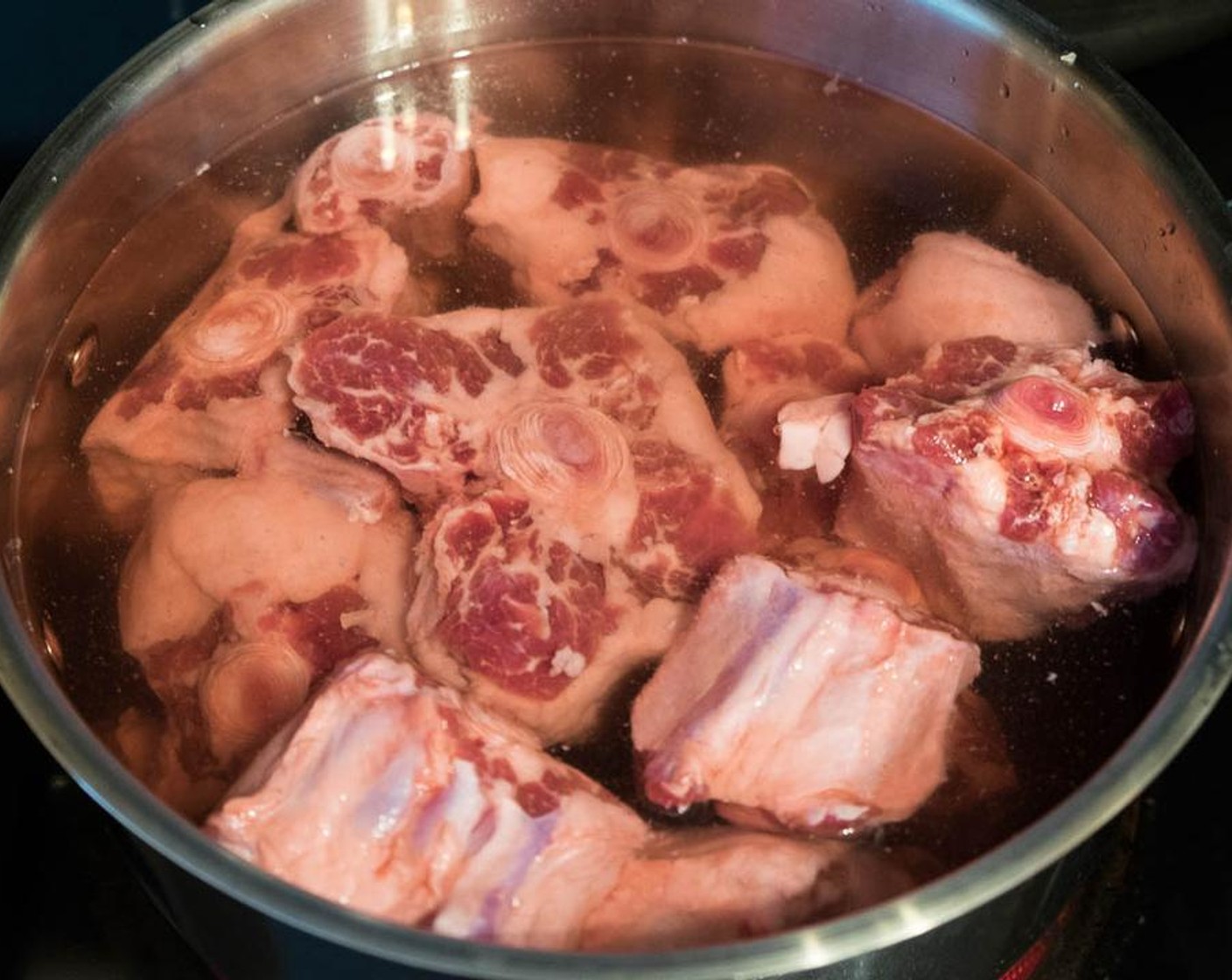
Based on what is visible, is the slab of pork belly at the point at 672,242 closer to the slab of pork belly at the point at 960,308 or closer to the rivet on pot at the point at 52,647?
the slab of pork belly at the point at 960,308

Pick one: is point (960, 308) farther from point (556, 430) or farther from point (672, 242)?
point (556, 430)

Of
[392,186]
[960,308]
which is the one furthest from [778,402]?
[392,186]

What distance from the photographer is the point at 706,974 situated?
91 cm

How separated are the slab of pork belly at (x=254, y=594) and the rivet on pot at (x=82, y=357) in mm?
222

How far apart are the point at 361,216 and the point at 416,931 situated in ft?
3.38

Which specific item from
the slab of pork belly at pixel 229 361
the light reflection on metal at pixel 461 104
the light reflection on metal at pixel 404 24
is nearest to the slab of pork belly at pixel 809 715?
the slab of pork belly at pixel 229 361

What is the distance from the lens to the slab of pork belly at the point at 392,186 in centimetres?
171

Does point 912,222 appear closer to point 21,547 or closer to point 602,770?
point 602,770

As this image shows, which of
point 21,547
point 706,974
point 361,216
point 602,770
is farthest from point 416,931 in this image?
point 361,216

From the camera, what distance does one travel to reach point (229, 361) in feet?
5.11

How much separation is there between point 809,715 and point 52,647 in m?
0.78

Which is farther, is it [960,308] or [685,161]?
[685,161]

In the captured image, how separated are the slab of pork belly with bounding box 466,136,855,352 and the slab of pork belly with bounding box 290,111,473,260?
0.16 ft

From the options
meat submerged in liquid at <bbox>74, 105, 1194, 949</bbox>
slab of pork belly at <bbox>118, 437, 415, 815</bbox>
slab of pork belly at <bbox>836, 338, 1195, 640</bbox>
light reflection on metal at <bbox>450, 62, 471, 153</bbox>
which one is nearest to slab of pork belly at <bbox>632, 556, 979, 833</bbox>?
meat submerged in liquid at <bbox>74, 105, 1194, 949</bbox>
